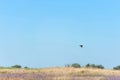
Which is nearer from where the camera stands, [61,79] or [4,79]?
[4,79]

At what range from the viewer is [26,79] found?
2286cm

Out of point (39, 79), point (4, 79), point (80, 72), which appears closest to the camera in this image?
point (4, 79)

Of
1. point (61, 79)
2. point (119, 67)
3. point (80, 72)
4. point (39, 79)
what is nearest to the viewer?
point (39, 79)

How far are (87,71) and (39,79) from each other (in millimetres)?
14724

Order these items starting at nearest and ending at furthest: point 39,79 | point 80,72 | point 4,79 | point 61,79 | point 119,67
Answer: point 4,79
point 39,79
point 61,79
point 80,72
point 119,67

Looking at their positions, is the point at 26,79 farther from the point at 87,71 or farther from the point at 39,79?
the point at 87,71

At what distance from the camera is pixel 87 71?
121ft

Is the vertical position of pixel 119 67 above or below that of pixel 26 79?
above

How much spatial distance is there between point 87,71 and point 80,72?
129 centimetres

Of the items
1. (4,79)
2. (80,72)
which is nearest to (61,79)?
(4,79)

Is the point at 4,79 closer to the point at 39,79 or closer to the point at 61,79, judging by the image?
the point at 39,79

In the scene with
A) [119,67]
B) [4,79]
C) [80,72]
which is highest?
[119,67]

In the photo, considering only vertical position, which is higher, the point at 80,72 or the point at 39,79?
the point at 80,72

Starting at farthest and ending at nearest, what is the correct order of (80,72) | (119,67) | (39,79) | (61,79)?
(119,67), (80,72), (61,79), (39,79)
